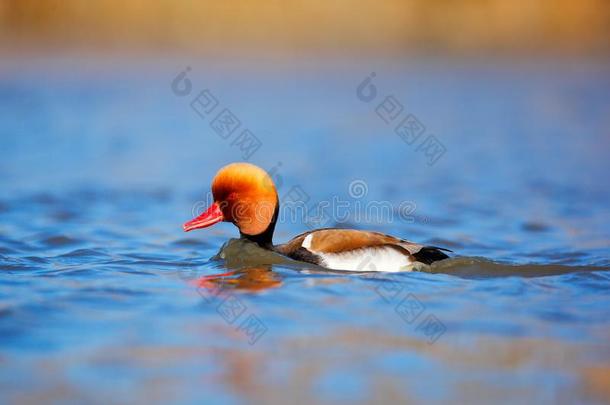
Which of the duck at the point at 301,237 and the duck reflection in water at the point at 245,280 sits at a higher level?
the duck at the point at 301,237

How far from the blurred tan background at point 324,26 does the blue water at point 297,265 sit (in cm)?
376

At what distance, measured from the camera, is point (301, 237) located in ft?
27.7

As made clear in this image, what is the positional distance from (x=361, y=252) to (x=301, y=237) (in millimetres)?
636

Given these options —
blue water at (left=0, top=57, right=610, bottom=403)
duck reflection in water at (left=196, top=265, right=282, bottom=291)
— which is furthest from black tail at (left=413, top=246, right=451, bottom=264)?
duck reflection in water at (left=196, top=265, right=282, bottom=291)

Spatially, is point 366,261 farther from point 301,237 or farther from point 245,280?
point 245,280

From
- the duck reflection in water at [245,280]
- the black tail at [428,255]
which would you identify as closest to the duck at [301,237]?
the black tail at [428,255]

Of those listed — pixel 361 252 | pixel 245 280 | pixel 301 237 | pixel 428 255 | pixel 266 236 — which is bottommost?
pixel 245 280

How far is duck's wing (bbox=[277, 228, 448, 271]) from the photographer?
8062 mm

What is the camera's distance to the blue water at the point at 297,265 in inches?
220

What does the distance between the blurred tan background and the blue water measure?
148 inches

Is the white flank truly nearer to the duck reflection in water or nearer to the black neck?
the duck reflection in water

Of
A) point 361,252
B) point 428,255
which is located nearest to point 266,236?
point 361,252

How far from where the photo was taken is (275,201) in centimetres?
842

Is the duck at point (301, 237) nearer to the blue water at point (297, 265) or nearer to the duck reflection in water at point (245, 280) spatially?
the blue water at point (297, 265)
